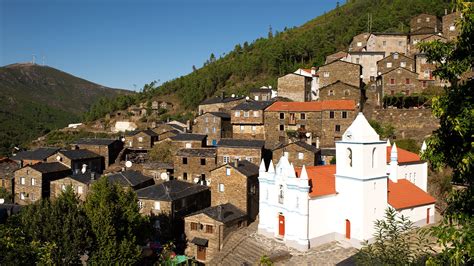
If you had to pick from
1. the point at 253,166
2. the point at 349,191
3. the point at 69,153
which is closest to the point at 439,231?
the point at 349,191

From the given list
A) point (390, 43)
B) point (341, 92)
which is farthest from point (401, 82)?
point (390, 43)

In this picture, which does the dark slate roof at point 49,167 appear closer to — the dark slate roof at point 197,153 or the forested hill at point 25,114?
the dark slate roof at point 197,153

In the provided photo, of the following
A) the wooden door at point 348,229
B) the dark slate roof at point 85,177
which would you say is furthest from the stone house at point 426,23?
the dark slate roof at point 85,177

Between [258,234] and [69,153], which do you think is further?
[69,153]

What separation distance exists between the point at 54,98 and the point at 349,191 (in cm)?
19116

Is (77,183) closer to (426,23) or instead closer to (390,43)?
(390,43)

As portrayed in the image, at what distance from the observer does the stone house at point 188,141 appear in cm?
5339

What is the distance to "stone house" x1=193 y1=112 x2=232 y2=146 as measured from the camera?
59000 millimetres

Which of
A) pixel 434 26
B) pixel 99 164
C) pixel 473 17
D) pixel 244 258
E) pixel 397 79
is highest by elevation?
pixel 434 26

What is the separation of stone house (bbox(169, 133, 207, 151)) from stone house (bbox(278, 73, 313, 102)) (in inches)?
601

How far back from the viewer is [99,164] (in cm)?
Answer: 5900

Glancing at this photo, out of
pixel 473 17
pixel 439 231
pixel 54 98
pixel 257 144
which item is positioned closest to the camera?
pixel 439 231

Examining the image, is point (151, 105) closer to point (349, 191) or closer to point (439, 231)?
point (349, 191)

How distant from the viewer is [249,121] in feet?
181
